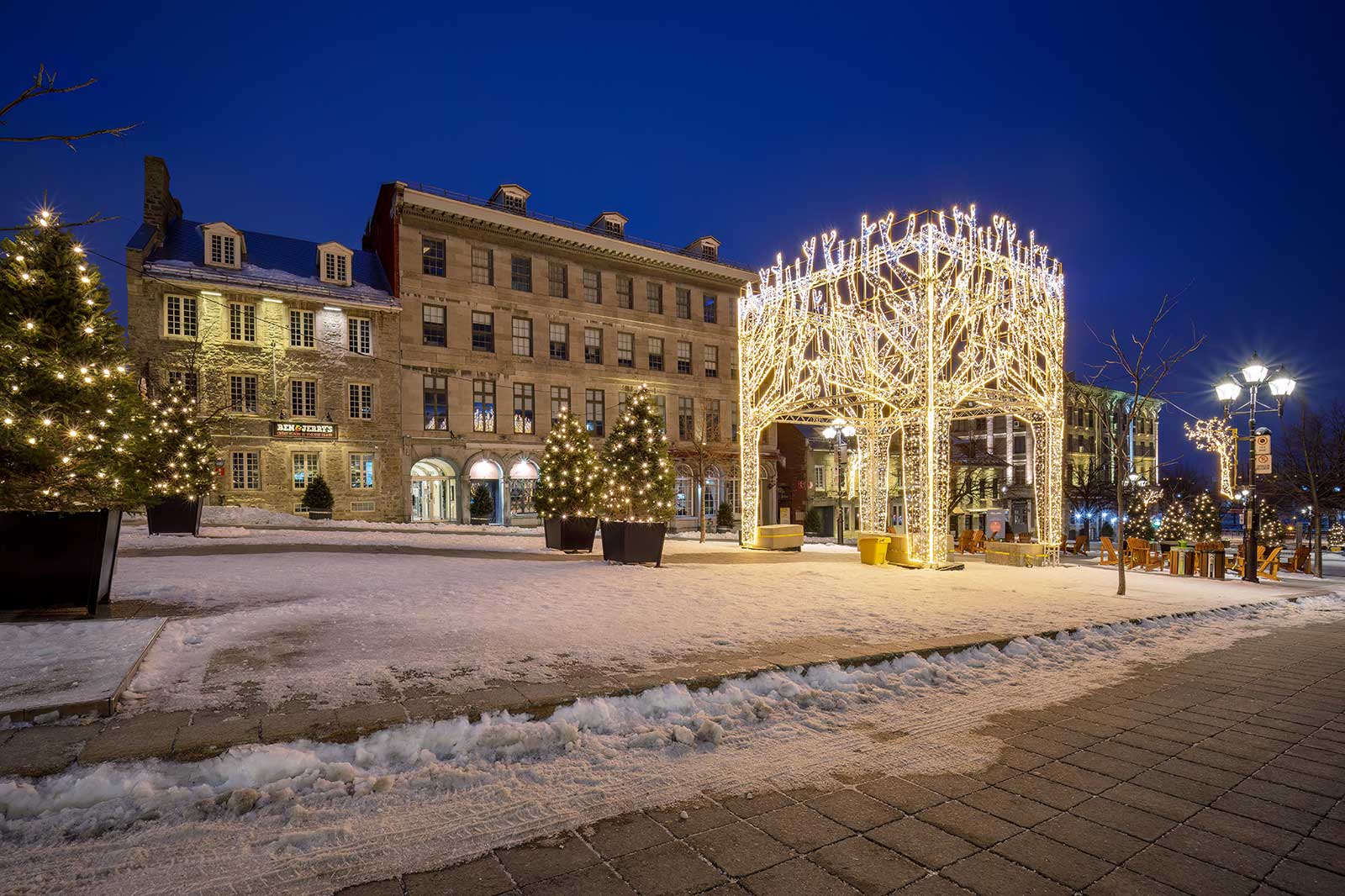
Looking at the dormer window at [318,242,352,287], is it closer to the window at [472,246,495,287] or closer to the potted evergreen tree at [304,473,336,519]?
the window at [472,246,495,287]

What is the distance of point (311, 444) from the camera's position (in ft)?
94.3

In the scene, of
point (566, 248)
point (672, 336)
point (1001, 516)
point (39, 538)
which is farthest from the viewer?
point (672, 336)

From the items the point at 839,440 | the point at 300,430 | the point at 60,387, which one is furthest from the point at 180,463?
the point at 839,440

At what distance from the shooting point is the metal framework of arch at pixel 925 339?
14.4 m

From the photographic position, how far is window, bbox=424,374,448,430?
31109 millimetres

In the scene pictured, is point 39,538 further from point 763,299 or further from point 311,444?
point 311,444

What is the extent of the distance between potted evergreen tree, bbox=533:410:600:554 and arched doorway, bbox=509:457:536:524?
50.8 feet

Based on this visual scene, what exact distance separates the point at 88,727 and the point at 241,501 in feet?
89.4

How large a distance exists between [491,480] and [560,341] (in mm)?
8108

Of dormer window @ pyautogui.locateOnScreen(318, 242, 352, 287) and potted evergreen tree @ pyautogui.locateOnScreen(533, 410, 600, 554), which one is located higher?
dormer window @ pyautogui.locateOnScreen(318, 242, 352, 287)

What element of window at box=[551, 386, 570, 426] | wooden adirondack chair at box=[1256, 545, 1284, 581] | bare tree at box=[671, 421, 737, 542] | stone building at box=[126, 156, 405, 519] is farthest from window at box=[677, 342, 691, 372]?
wooden adirondack chair at box=[1256, 545, 1284, 581]

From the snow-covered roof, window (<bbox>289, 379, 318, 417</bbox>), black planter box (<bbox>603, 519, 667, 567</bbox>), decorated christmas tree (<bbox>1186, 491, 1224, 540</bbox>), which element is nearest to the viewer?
black planter box (<bbox>603, 519, 667, 567</bbox>)

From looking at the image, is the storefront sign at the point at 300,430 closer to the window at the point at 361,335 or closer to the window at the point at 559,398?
the window at the point at 361,335

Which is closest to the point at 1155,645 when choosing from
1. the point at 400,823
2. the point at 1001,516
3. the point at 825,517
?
the point at 400,823
